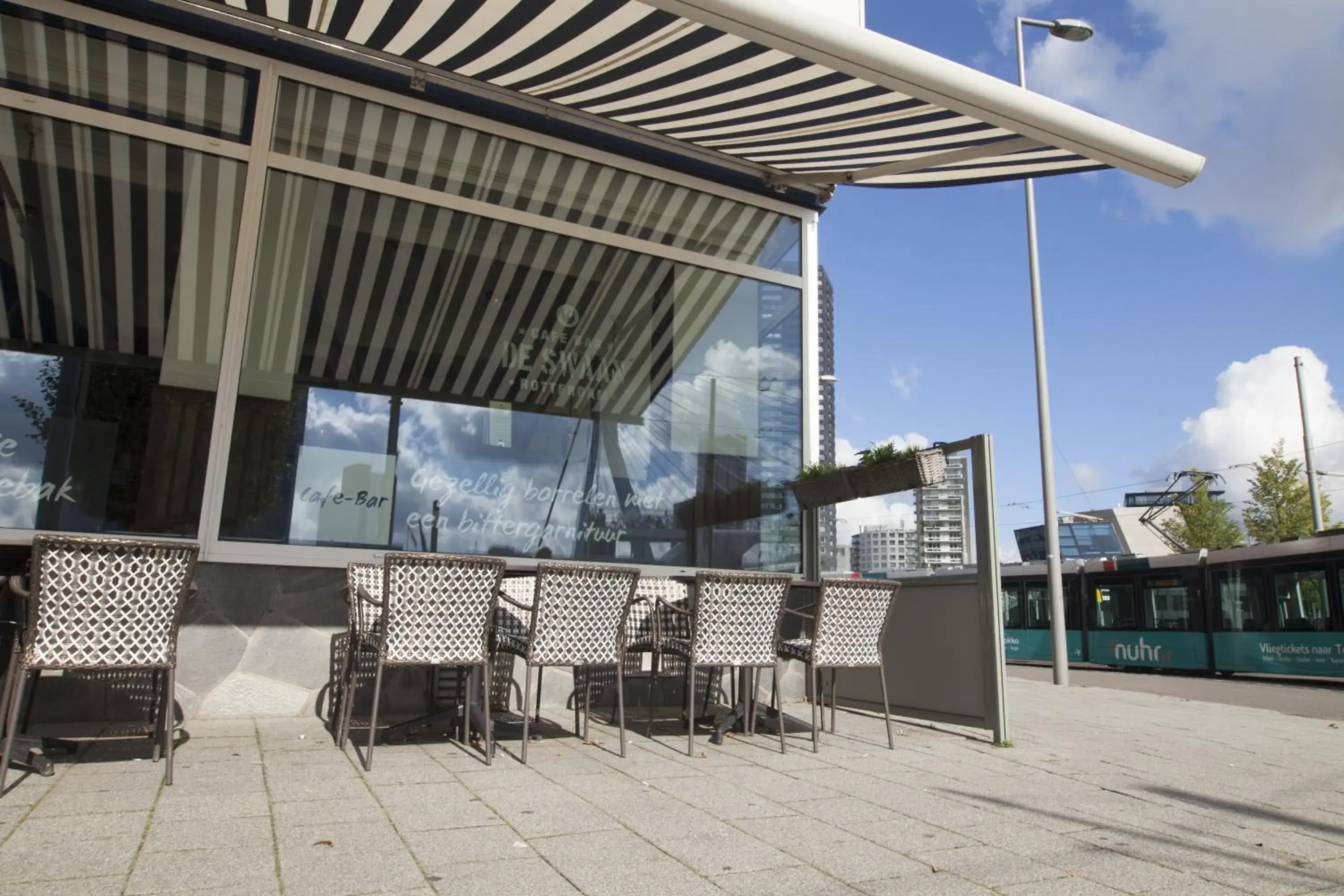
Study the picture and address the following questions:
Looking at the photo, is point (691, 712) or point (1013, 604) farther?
point (1013, 604)

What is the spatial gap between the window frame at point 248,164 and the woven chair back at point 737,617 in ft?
5.96

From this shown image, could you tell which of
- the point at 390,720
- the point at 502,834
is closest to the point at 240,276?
the point at 390,720

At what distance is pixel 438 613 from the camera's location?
144 inches

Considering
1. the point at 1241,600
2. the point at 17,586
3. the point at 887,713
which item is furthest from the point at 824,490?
the point at 1241,600

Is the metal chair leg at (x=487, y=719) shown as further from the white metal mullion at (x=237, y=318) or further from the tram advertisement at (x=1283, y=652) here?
the tram advertisement at (x=1283, y=652)

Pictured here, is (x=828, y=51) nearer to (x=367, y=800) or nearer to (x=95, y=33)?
(x=367, y=800)

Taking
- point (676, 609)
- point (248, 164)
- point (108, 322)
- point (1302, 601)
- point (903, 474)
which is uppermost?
point (248, 164)

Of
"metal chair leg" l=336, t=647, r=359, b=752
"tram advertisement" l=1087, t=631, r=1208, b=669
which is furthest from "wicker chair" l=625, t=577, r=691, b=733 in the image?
"tram advertisement" l=1087, t=631, r=1208, b=669

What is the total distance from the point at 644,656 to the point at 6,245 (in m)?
4.38

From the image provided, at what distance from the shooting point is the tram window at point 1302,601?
1342cm

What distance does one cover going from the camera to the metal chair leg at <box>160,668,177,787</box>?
10.0 feet

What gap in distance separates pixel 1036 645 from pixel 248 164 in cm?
1776

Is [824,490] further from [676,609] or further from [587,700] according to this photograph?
[587,700]

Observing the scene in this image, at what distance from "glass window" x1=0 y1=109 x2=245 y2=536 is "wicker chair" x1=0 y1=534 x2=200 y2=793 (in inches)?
65.0
